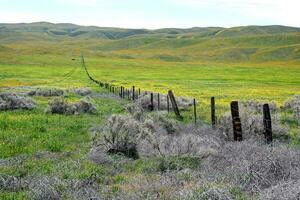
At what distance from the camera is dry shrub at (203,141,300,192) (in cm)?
912

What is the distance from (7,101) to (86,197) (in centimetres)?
1783

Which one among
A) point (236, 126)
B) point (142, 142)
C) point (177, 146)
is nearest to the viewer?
point (177, 146)

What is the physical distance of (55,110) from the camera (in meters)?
24.1

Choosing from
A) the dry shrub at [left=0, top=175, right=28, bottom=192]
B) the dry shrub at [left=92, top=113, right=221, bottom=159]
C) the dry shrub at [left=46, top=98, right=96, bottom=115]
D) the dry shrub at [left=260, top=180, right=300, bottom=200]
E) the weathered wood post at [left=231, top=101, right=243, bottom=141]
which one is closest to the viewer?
the dry shrub at [left=260, top=180, right=300, bottom=200]

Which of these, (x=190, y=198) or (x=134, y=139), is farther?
(x=134, y=139)

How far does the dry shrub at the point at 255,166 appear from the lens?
9.12 m

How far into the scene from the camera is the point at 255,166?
31.9ft

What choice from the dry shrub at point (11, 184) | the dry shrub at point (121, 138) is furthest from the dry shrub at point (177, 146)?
the dry shrub at point (11, 184)

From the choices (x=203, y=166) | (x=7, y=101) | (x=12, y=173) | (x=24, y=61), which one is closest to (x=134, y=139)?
(x=203, y=166)

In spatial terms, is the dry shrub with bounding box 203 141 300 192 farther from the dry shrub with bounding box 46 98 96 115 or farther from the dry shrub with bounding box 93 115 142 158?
the dry shrub with bounding box 46 98 96 115

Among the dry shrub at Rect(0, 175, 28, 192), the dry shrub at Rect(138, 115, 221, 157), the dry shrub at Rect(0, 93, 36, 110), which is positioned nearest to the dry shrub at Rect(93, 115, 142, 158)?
the dry shrub at Rect(138, 115, 221, 157)

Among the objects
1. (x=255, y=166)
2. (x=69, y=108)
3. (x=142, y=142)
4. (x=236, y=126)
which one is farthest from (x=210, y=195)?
(x=69, y=108)

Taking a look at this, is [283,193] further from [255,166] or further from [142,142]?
[142,142]

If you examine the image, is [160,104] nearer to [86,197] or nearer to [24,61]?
[86,197]
